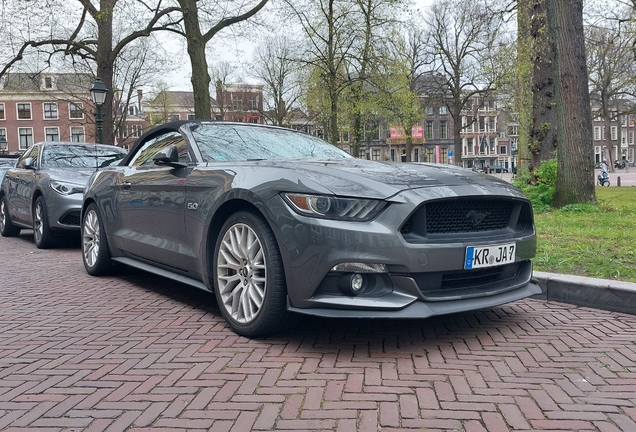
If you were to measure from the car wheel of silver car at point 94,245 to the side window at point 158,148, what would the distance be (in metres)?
0.81

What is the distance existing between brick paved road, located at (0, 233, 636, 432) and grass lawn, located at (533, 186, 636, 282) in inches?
24.6

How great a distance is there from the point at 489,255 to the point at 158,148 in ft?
9.77

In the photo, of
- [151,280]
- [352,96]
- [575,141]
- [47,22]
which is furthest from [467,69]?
[151,280]

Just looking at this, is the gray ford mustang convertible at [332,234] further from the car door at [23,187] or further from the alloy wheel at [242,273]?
the car door at [23,187]

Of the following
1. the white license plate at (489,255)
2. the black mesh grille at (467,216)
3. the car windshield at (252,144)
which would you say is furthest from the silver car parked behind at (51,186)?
the white license plate at (489,255)

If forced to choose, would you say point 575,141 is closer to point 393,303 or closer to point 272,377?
point 393,303

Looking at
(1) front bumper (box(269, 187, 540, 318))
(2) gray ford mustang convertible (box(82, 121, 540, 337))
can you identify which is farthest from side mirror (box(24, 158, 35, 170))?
(1) front bumper (box(269, 187, 540, 318))

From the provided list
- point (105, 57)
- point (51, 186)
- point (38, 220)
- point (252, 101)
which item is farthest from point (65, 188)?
point (252, 101)

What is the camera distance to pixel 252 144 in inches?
171

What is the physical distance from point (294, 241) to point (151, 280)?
294 cm

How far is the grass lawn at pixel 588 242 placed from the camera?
4637 millimetres

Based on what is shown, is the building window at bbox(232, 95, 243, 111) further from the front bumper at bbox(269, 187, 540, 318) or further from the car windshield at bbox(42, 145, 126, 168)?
the front bumper at bbox(269, 187, 540, 318)

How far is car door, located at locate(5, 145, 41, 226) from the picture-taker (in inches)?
327

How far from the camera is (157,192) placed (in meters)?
4.38
